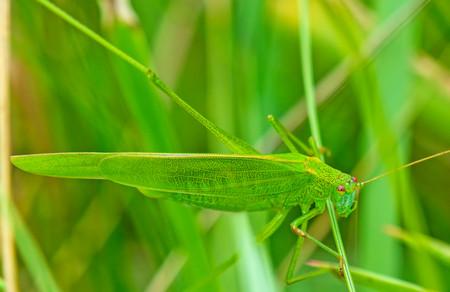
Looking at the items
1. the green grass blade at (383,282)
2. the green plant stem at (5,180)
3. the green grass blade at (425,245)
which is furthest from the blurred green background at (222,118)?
the green grass blade at (383,282)

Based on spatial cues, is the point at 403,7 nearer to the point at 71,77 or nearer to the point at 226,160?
the point at 226,160

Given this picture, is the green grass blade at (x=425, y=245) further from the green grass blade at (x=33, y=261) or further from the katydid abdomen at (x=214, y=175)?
the green grass blade at (x=33, y=261)

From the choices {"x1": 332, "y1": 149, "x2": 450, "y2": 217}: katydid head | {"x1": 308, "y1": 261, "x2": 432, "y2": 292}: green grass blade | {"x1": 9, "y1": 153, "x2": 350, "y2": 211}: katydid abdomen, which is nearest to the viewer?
{"x1": 308, "y1": 261, "x2": 432, "y2": 292}: green grass blade

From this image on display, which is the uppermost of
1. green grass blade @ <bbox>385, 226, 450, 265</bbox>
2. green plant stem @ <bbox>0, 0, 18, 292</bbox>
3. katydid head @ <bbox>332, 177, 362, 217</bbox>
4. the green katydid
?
green plant stem @ <bbox>0, 0, 18, 292</bbox>

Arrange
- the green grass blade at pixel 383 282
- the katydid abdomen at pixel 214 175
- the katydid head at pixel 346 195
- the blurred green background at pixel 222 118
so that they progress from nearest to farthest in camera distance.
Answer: the green grass blade at pixel 383 282, the katydid abdomen at pixel 214 175, the katydid head at pixel 346 195, the blurred green background at pixel 222 118

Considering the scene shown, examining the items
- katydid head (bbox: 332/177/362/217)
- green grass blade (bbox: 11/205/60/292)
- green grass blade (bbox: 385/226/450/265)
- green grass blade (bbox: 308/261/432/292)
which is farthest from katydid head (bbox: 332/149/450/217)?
green grass blade (bbox: 11/205/60/292)

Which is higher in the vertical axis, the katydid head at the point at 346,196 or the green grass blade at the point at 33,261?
the green grass blade at the point at 33,261

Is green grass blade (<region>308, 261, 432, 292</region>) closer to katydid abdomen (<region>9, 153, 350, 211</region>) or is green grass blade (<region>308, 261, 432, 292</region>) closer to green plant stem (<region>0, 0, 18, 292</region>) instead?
katydid abdomen (<region>9, 153, 350, 211</region>)

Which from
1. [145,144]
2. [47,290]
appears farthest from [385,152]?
[47,290]
